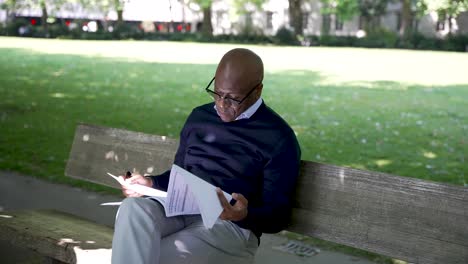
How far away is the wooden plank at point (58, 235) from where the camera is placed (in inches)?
136

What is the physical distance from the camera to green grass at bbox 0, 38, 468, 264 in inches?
352

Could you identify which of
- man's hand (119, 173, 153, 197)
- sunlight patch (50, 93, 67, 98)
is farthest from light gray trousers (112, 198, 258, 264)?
sunlight patch (50, 93, 67, 98)

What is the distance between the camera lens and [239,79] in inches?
129

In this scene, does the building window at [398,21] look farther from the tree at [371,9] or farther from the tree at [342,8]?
the tree at [342,8]

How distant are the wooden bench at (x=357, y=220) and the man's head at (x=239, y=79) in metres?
0.42

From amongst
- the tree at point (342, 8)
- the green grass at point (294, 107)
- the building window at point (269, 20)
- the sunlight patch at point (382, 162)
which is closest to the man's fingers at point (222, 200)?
the green grass at point (294, 107)

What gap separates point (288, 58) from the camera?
102 feet

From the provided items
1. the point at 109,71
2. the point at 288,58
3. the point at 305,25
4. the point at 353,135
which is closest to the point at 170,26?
the point at 305,25

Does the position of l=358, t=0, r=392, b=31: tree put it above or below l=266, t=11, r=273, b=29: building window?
above

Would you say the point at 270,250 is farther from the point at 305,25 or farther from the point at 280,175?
the point at 305,25

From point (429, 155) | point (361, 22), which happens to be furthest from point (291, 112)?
point (361, 22)

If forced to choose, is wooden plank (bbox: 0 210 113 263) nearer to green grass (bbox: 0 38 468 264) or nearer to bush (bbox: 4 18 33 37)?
green grass (bbox: 0 38 468 264)

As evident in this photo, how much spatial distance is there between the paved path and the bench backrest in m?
1.69

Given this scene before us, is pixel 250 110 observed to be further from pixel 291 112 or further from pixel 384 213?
pixel 291 112
